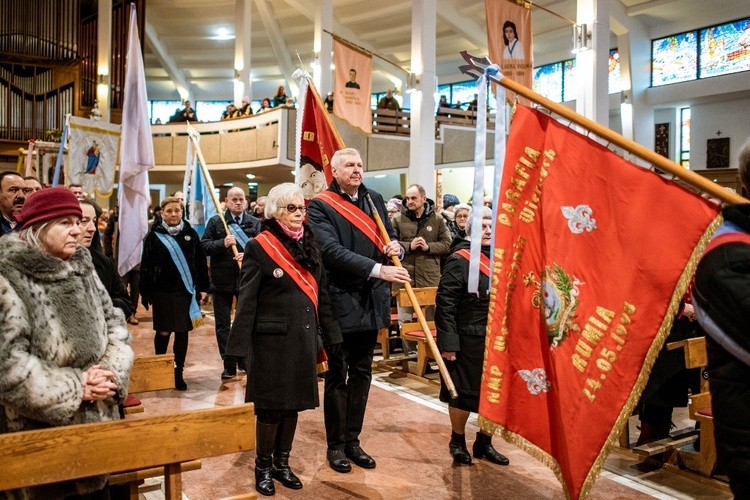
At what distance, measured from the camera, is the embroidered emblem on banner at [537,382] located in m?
2.77

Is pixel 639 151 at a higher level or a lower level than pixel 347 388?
higher

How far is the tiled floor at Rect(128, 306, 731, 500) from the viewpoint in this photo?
13.2 feet

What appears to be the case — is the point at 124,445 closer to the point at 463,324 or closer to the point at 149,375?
the point at 149,375

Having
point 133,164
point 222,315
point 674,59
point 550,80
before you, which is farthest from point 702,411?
point 550,80

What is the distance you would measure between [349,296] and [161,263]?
8.88 feet

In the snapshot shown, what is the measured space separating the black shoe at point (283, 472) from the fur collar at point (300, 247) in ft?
3.67

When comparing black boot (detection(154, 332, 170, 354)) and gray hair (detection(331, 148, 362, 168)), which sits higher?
gray hair (detection(331, 148, 362, 168))

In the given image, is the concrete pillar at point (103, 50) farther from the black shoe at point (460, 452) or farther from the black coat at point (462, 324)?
the black shoe at point (460, 452)

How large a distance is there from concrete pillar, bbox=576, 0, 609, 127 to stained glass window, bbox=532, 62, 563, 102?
401 inches

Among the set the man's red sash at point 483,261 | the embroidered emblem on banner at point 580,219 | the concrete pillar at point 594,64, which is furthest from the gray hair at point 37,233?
the concrete pillar at point 594,64

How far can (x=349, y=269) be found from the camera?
4.21 m

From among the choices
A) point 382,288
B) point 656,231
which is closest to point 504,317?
point 656,231

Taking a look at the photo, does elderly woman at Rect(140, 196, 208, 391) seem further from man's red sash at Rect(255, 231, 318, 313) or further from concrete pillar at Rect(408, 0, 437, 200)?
concrete pillar at Rect(408, 0, 437, 200)

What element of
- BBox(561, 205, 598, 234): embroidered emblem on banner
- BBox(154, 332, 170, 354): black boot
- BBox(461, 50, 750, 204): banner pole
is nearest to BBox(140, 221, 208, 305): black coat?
BBox(154, 332, 170, 354): black boot
